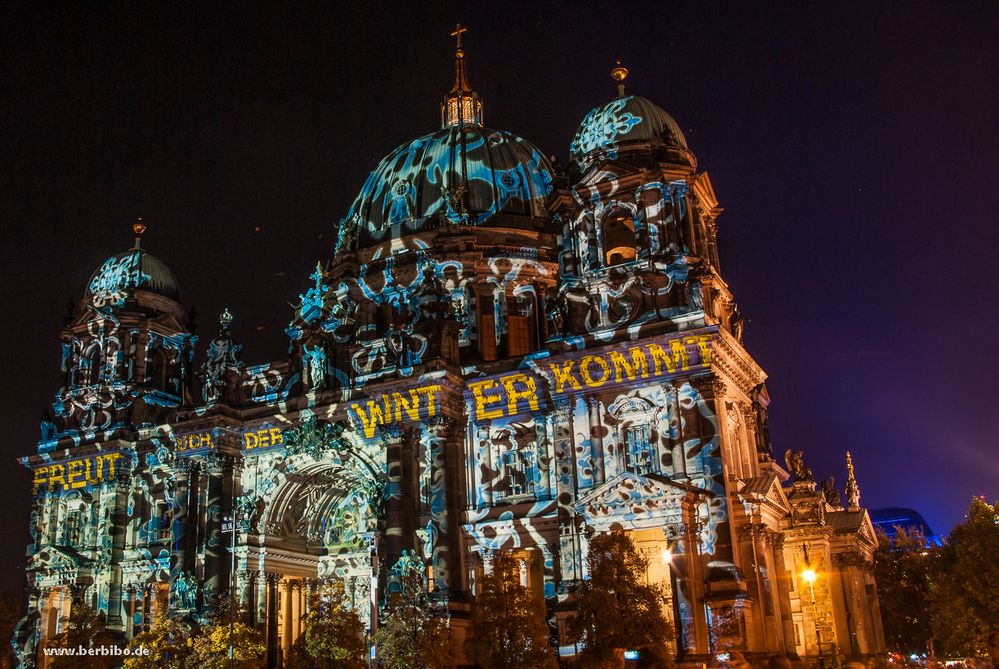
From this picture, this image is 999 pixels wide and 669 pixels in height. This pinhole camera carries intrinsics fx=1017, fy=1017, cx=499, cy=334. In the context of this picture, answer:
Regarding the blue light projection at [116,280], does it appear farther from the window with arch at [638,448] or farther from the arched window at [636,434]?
the window with arch at [638,448]

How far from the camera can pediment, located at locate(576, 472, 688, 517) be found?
Result: 40781 mm

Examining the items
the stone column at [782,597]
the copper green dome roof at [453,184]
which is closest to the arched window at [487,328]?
the copper green dome roof at [453,184]

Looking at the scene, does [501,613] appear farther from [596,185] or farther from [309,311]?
[309,311]

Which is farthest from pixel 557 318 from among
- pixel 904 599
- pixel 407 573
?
pixel 904 599

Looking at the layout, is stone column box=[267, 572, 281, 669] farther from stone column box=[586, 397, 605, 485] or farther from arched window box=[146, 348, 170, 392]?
stone column box=[586, 397, 605, 485]

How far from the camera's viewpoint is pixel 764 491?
1667 inches

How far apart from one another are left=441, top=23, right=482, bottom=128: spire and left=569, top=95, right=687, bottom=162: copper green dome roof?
21.5 m

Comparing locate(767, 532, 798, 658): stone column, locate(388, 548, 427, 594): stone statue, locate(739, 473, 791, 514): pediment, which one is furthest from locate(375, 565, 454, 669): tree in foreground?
locate(767, 532, 798, 658): stone column

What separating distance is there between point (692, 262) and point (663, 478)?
391 inches

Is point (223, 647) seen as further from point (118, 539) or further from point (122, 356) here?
point (122, 356)

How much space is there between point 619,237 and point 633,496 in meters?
12.9

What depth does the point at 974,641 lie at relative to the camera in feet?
183

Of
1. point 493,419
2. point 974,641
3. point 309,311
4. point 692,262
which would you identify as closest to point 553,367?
point 493,419

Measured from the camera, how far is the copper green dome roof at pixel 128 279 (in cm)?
6406
